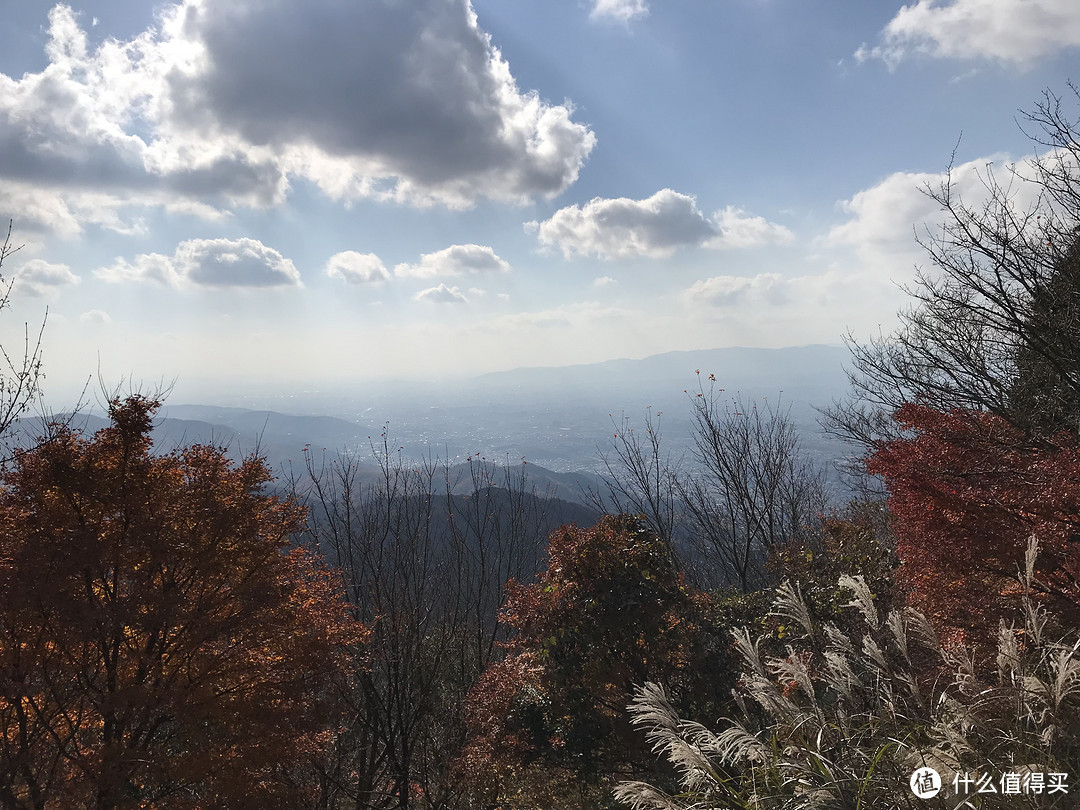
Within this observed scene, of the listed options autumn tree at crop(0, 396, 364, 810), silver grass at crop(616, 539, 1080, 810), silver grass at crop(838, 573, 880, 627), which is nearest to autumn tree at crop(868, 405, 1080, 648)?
silver grass at crop(616, 539, 1080, 810)

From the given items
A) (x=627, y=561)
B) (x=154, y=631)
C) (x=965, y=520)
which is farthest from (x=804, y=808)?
(x=154, y=631)

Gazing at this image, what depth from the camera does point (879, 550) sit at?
28.2 feet

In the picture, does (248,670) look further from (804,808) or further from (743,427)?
(743,427)

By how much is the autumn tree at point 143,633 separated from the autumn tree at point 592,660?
2.33 meters

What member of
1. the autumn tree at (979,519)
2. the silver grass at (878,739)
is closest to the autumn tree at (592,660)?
the autumn tree at (979,519)

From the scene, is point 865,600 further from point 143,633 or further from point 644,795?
point 143,633

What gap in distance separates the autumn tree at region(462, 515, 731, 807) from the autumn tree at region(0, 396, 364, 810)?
2330mm

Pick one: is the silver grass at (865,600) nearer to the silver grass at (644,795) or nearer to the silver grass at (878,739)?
the silver grass at (878,739)

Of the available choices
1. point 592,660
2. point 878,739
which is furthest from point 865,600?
point 592,660

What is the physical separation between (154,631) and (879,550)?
9680mm

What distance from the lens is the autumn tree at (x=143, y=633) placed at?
476cm

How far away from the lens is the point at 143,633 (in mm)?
5277

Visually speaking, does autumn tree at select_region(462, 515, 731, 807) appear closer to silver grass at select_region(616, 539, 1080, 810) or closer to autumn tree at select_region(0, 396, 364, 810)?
autumn tree at select_region(0, 396, 364, 810)

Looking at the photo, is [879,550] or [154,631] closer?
[154,631]
